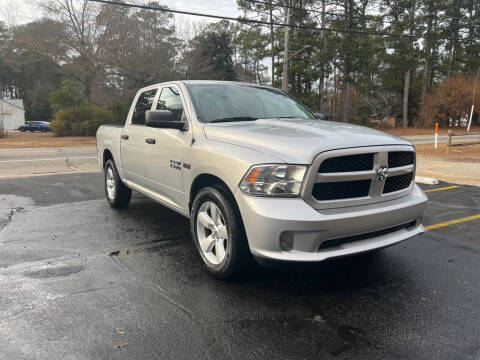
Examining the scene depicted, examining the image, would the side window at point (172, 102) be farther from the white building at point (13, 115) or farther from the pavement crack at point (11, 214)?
the white building at point (13, 115)

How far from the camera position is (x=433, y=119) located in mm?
46125

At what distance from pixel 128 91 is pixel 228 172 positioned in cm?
3061

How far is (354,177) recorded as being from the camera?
10.9 ft

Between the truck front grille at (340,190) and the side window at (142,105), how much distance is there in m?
3.05

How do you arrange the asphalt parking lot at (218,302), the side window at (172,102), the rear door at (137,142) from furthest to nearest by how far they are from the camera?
the rear door at (137,142), the side window at (172,102), the asphalt parking lot at (218,302)

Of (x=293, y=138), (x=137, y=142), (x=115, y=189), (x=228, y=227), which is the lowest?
(x=115, y=189)

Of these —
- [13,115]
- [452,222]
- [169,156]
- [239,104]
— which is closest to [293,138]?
[239,104]

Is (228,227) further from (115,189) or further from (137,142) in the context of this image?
(115,189)

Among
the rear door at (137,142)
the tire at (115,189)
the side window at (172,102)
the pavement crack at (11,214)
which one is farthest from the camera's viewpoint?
the tire at (115,189)

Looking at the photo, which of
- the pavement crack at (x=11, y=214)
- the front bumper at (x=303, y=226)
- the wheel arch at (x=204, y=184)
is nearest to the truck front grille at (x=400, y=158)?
the front bumper at (x=303, y=226)

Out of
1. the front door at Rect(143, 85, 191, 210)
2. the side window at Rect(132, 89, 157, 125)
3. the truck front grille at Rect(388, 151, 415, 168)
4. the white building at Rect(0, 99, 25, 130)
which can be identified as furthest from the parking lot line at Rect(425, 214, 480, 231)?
the white building at Rect(0, 99, 25, 130)

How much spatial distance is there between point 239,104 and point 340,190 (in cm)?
187

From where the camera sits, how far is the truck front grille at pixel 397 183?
3630 mm

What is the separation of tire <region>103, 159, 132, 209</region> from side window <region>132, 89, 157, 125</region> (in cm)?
104
